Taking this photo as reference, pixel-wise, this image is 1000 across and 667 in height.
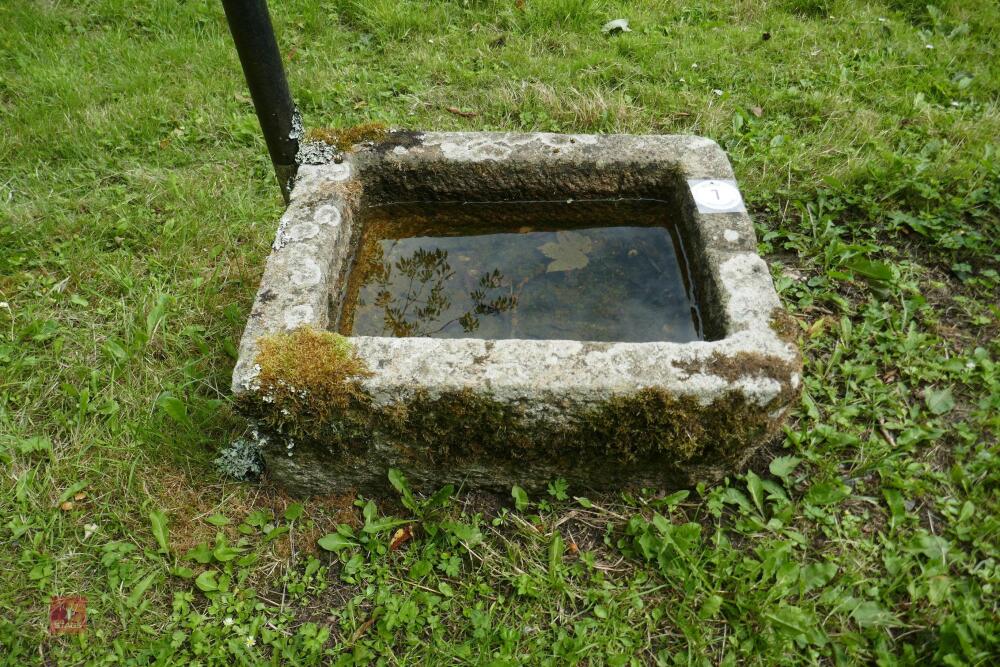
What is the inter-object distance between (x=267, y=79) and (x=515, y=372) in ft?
4.09

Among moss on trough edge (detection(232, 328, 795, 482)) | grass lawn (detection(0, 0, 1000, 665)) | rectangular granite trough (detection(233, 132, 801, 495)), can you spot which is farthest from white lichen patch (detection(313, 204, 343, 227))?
grass lawn (detection(0, 0, 1000, 665))

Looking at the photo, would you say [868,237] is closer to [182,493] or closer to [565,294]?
[565,294]

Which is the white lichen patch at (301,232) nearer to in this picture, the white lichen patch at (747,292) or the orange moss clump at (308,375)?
the orange moss clump at (308,375)

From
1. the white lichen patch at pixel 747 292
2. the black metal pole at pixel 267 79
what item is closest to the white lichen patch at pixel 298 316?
the black metal pole at pixel 267 79

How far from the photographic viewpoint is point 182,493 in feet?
6.88

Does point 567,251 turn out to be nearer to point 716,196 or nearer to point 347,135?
point 716,196

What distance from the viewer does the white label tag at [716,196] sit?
7.01 ft

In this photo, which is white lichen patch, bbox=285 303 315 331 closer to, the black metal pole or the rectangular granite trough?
the rectangular granite trough

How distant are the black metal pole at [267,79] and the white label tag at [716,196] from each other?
55.2 inches

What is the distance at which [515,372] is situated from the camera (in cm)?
169

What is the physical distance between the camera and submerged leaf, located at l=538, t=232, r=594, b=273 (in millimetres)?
2293

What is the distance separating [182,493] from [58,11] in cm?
387

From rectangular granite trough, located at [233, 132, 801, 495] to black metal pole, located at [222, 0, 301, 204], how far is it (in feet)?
0.30

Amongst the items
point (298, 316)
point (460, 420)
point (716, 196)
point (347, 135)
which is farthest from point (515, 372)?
point (347, 135)
